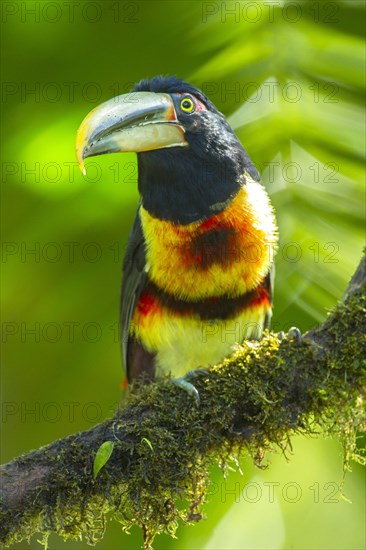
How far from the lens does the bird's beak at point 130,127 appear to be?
11.3ft

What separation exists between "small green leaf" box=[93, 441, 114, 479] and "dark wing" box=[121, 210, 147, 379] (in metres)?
1.24

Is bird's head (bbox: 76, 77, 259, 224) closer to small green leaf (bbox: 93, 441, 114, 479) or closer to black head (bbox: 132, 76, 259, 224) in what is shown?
black head (bbox: 132, 76, 259, 224)

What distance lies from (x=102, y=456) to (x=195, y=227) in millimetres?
1447

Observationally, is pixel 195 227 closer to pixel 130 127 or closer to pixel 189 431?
pixel 130 127

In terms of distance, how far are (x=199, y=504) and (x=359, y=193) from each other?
4.49 ft

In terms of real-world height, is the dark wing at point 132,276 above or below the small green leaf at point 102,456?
above

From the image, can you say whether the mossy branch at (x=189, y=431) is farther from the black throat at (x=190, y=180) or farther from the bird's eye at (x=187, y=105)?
the bird's eye at (x=187, y=105)

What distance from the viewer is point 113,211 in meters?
3.76

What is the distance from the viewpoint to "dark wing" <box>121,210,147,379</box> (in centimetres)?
407

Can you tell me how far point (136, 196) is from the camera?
13.2 feet

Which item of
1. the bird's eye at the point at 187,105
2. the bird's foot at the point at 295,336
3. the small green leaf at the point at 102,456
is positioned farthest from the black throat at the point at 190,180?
the small green leaf at the point at 102,456

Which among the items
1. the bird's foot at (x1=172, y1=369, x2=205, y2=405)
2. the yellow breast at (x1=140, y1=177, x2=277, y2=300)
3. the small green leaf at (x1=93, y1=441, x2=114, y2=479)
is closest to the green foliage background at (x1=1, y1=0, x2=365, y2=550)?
the yellow breast at (x1=140, y1=177, x2=277, y2=300)

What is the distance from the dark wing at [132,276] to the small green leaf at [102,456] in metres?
1.24

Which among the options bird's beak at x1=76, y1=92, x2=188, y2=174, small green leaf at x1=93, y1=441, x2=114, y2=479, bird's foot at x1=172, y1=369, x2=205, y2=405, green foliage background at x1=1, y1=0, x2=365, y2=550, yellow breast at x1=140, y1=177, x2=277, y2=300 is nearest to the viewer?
small green leaf at x1=93, y1=441, x2=114, y2=479
